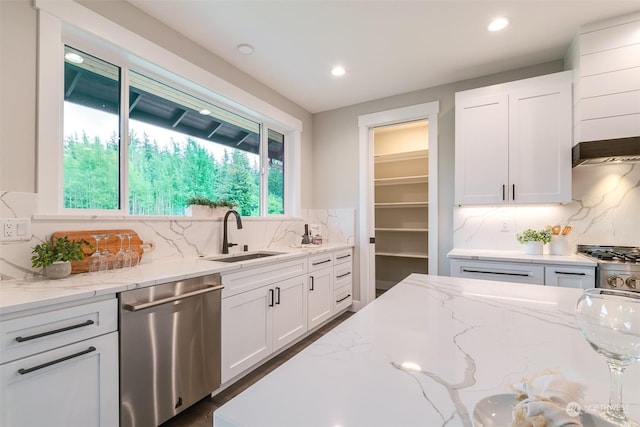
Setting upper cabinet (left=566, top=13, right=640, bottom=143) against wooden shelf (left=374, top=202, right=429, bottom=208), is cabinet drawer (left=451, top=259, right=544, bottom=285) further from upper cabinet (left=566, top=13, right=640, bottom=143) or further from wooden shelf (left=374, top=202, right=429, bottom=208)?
wooden shelf (left=374, top=202, right=429, bottom=208)

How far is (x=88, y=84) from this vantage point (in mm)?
1896

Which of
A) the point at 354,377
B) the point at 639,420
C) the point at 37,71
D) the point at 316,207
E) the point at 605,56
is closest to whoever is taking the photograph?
the point at 639,420

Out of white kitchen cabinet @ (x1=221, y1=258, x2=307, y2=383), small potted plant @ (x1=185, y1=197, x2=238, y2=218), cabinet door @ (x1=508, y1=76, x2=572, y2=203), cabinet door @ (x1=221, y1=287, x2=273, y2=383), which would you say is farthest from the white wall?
cabinet door @ (x1=221, y1=287, x2=273, y2=383)

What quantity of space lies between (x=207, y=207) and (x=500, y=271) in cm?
259

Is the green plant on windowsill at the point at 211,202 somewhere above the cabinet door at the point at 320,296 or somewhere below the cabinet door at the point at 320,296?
above

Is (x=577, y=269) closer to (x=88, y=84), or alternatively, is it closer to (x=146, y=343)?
(x=146, y=343)

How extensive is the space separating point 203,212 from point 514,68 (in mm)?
3261

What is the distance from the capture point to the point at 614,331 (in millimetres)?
494

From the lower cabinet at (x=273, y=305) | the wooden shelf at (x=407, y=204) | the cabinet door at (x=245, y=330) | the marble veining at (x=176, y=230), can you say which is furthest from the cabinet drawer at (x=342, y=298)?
the wooden shelf at (x=407, y=204)

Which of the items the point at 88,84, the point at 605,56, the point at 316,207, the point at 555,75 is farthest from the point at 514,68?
the point at 88,84

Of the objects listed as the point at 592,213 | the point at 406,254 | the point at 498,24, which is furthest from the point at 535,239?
the point at 406,254

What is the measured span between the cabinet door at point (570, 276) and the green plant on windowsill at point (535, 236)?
0.34m

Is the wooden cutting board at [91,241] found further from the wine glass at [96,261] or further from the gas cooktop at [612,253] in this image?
the gas cooktop at [612,253]

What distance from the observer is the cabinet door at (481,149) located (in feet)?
8.66
